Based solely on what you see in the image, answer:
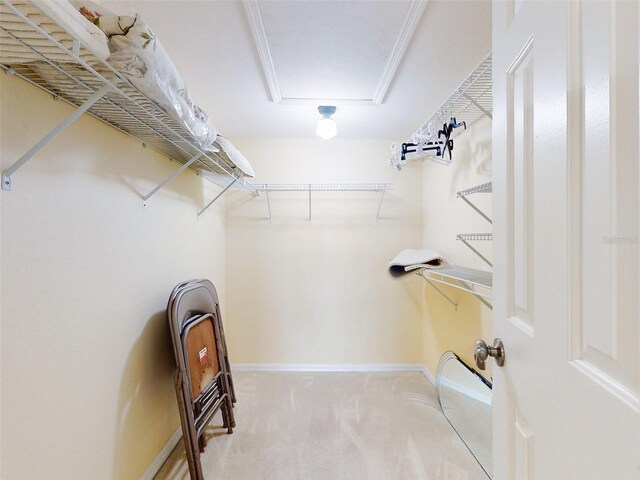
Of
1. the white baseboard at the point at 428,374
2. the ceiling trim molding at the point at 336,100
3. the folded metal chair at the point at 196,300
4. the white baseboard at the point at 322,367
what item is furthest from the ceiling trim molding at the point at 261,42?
the white baseboard at the point at 428,374

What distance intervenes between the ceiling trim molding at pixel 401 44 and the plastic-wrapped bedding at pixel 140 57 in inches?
40.2

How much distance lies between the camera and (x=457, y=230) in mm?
2264

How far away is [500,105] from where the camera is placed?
0.81 m

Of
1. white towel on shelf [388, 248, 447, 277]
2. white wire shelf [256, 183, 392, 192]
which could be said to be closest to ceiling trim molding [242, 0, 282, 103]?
white wire shelf [256, 183, 392, 192]

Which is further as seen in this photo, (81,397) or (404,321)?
(404,321)

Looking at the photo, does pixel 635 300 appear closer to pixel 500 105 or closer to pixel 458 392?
pixel 500 105

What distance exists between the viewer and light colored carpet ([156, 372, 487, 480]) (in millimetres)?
1631

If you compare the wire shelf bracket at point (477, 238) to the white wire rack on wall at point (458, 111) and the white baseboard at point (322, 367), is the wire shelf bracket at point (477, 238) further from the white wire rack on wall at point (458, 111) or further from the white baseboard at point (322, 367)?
the white baseboard at point (322, 367)

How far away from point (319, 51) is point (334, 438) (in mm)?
2304

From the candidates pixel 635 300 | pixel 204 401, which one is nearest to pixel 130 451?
pixel 204 401

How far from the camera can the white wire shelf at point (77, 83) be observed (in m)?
0.71

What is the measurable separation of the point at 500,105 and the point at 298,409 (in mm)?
2259

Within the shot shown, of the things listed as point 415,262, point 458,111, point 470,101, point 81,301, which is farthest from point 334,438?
point 458,111

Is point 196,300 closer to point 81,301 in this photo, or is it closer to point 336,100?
point 81,301
